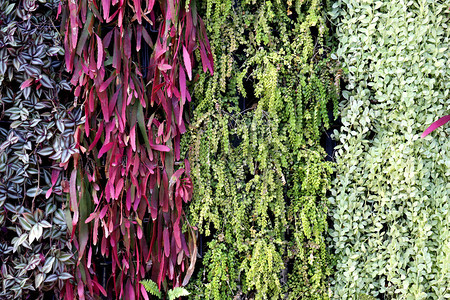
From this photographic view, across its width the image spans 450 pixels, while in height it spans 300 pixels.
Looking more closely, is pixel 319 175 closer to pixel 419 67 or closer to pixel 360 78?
pixel 360 78

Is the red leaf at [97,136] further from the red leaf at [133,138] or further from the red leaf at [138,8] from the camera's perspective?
the red leaf at [138,8]

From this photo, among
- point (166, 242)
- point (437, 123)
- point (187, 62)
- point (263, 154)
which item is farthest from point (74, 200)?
point (437, 123)

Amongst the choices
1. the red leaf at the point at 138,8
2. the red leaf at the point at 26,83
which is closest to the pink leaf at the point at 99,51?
the red leaf at the point at 138,8

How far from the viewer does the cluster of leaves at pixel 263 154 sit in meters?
2.37

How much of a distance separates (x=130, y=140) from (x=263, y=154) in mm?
736

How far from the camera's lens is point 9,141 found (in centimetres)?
208

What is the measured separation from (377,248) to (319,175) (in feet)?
1.69

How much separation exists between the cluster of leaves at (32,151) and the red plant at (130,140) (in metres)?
0.09

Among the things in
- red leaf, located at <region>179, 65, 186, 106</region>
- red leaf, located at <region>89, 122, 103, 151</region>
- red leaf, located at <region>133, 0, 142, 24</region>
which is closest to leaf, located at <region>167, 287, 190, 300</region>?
red leaf, located at <region>89, 122, 103, 151</region>

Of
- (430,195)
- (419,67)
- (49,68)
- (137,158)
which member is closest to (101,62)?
(49,68)

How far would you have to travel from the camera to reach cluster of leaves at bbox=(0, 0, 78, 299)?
2088mm

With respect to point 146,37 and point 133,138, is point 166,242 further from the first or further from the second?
point 146,37

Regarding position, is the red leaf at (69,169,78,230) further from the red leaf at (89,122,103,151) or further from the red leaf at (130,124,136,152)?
the red leaf at (130,124,136,152)

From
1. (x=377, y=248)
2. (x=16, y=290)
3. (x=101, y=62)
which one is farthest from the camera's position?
(x=377, y=248)
